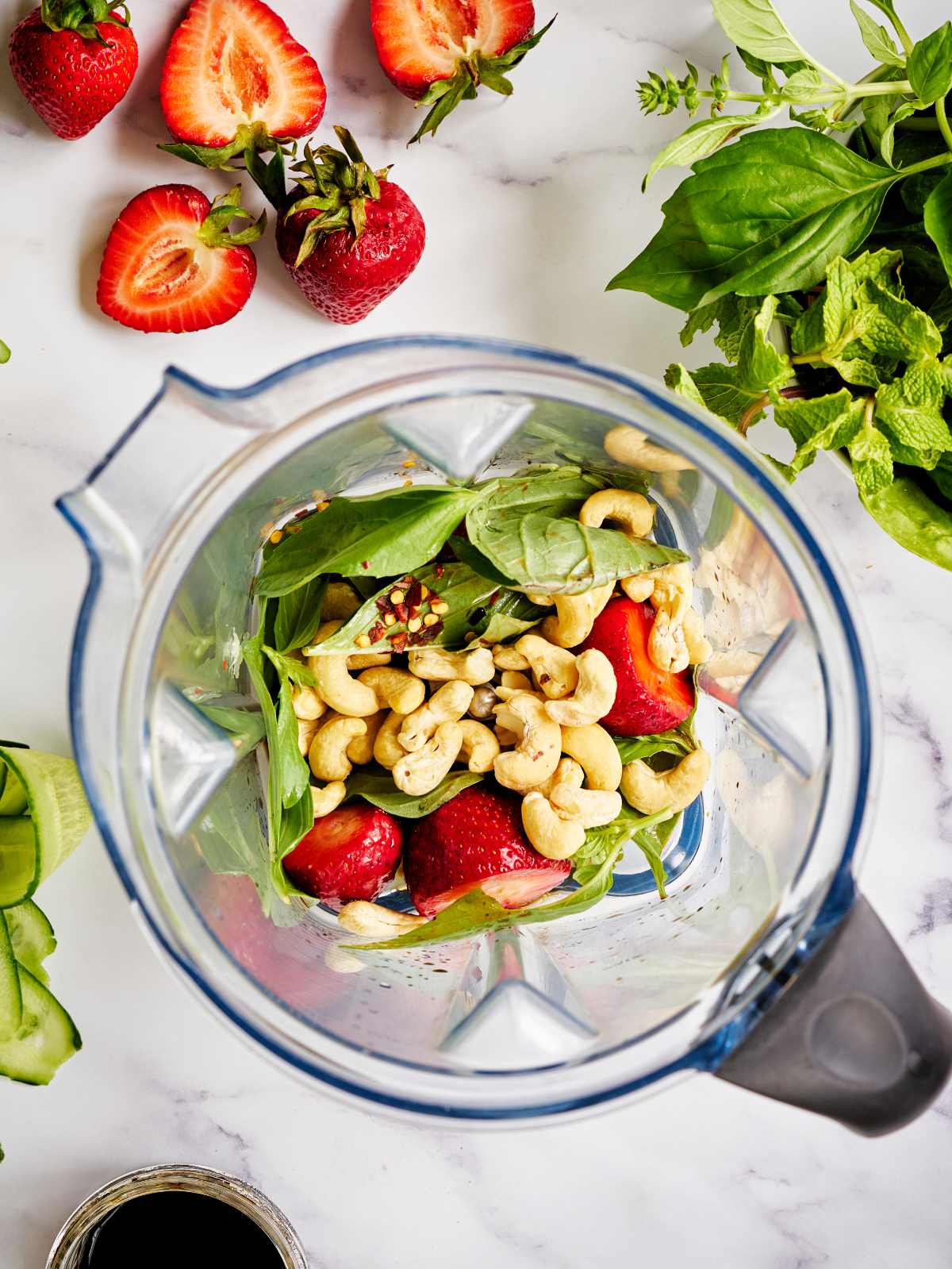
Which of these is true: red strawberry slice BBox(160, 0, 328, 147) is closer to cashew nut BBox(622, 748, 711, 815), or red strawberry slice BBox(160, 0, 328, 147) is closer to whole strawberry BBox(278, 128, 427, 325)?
whole strawberry BBox(278, 128, 427, 325)

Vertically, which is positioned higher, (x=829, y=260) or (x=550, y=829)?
(x=829, y=260)

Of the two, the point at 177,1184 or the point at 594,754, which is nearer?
the point at 594,754

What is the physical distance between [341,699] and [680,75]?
0.40m

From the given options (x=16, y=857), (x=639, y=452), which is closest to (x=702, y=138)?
(x=639, y=452)

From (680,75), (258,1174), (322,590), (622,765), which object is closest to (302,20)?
(680,75)

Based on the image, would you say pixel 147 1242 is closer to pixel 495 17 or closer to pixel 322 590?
pixel 322 590

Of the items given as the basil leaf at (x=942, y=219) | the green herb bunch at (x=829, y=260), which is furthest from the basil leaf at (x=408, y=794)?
the basil leaf at (x=942, y=219)

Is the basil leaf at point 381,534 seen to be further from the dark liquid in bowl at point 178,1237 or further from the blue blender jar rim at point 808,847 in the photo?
the dark liquid in bowl at point 178,1237

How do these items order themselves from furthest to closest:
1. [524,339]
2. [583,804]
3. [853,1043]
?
[524,339], [583,804], [853,1043]

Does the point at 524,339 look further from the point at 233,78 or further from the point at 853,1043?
the point at 853,1043

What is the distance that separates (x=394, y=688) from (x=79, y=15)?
1.22 ft

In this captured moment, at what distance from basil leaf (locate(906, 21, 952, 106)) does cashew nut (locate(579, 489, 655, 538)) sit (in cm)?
23

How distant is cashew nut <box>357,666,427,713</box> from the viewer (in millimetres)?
563

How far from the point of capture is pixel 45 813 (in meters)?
0.57
